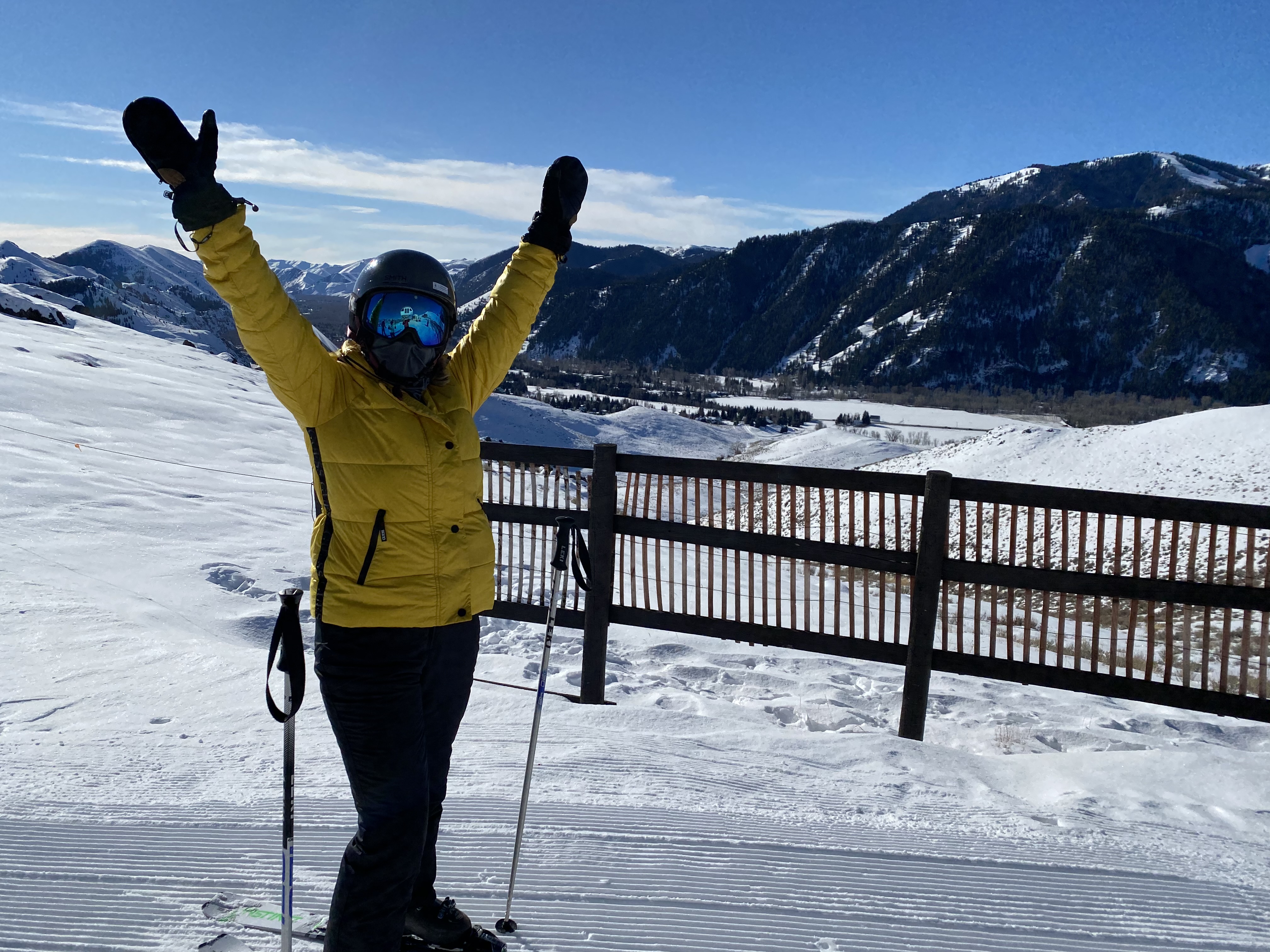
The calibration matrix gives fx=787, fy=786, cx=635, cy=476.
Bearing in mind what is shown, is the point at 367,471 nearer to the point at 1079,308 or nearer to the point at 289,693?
the point at 289,693

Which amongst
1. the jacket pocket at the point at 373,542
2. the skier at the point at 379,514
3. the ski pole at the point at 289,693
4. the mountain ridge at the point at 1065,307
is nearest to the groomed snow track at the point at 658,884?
the ski pole at the point at 289,693

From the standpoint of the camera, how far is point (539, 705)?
306 cm

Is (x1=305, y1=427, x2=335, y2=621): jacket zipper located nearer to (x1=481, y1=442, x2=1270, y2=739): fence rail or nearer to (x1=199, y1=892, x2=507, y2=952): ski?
(x1=199, y1=892, x2=507, y2=952): ski

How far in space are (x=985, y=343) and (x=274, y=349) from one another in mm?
170248

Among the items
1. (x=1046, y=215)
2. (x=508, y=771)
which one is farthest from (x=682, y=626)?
(x=1046, y=215)

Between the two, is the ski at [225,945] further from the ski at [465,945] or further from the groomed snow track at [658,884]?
the ski at [465,945]

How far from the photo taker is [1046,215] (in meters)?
166

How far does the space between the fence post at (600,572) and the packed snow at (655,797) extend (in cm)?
28

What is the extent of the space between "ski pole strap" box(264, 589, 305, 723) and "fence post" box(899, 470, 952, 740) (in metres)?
3.70

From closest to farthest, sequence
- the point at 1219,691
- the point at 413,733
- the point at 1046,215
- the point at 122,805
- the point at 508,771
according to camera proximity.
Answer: the point at 413,733, the point at 122,805, the point at 508,771, the point at 1219,691, the point at 1046,215

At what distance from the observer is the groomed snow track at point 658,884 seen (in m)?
2.77

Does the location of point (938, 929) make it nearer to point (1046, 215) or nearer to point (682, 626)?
point (682, 626)

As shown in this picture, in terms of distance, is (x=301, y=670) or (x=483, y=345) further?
(x=483, y=345)

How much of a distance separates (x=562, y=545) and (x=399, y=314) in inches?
44.5
